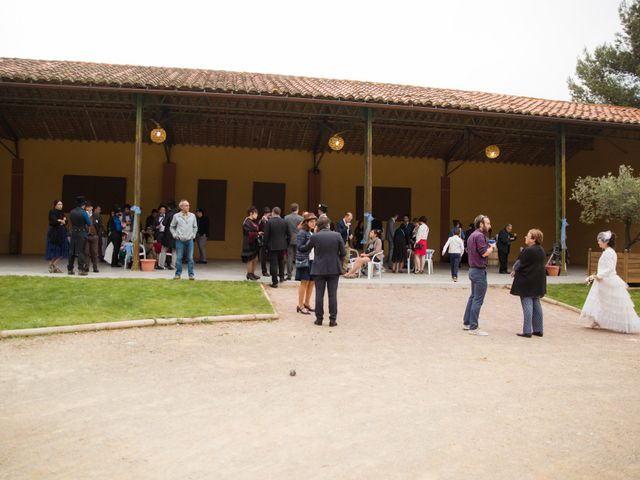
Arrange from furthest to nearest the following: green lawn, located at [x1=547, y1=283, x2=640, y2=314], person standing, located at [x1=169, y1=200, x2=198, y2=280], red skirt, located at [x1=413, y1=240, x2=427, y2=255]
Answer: red skirt, located at [x1=413, y1=240, x2=427, y2=255] < person standing, located at [x1=169, y1=200, x2=198, y2=280] < green lawn, located at [x1=547, y1=283, x2=640, y2=314]

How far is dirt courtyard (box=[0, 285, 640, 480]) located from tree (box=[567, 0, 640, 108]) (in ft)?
85.0

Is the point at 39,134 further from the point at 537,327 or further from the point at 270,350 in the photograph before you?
the point at 537,327

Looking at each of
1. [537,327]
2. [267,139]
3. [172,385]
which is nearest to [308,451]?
[172,385]

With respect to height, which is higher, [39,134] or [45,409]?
[39,134]

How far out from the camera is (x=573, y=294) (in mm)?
12047

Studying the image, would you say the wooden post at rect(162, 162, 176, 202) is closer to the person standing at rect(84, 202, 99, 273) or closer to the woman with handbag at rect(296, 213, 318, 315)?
the person standing at rect(84, 202, 99, 273)

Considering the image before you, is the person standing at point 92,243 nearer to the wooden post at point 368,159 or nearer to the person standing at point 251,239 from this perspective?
the person standing at point 251,239

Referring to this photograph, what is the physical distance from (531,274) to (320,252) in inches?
115

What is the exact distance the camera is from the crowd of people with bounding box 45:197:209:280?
11.7m

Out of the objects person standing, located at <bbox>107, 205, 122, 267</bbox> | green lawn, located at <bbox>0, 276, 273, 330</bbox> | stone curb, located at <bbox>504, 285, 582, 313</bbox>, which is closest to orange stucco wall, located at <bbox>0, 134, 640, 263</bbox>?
person standing, located at <bbox>107, 205, 122, 267</bbox>

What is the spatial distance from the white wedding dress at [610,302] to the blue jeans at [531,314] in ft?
4.15

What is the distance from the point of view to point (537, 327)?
28.0 ft

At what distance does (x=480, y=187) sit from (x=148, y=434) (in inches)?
718

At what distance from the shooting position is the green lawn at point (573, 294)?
11430mm
